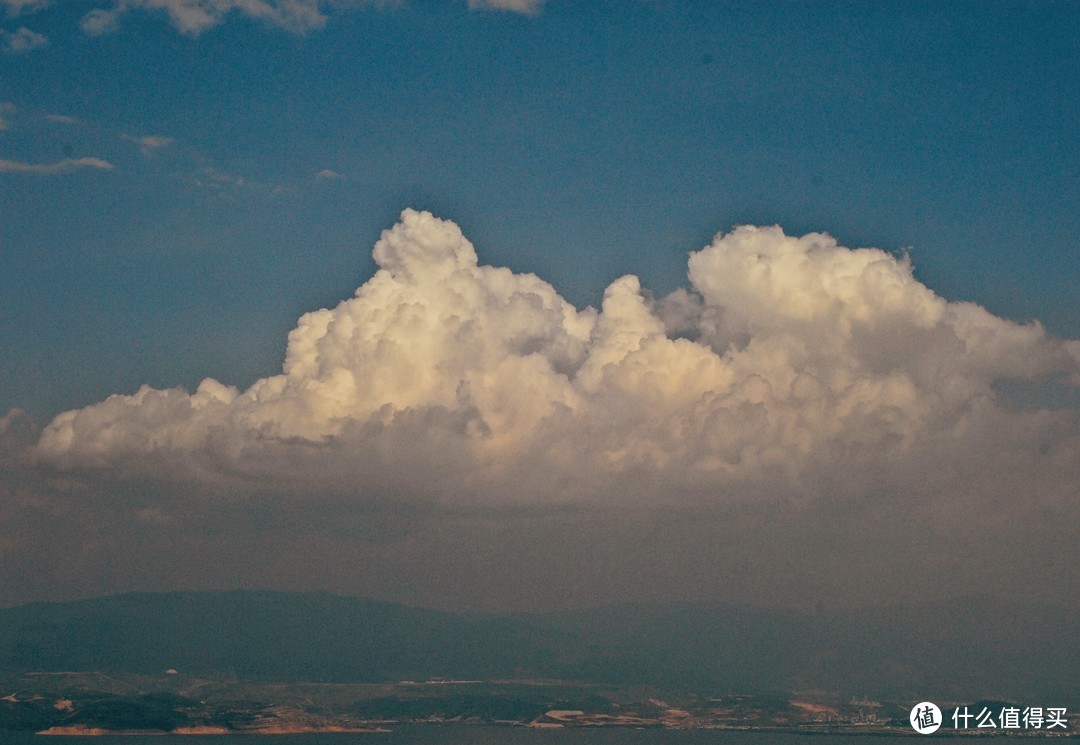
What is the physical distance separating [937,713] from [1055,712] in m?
34.0

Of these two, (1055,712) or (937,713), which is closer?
(1055,712)

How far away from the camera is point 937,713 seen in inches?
6934

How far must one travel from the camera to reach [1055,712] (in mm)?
143625
